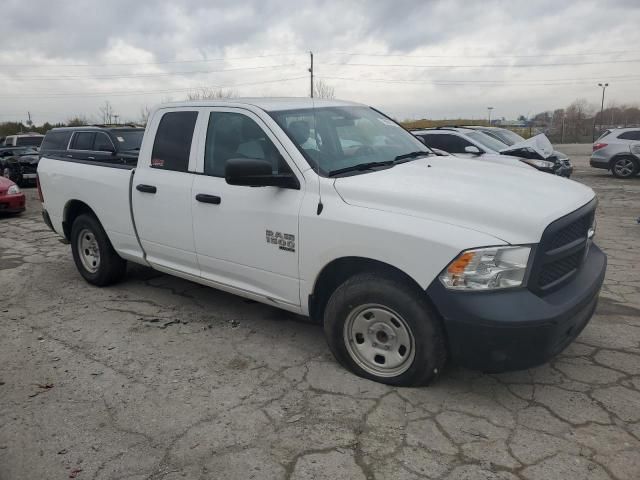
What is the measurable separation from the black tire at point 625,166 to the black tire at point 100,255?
49.8ft

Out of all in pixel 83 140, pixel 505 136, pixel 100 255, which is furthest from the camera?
pixel 505 136

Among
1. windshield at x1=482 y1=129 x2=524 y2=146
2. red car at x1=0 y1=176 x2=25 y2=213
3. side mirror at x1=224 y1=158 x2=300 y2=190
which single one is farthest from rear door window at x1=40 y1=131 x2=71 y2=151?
windshield at x1=482 y1=129 x2=524 y2=146

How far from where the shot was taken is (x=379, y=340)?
334cm

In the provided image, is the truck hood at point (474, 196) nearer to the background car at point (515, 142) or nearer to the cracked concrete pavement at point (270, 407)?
the cracked concrete pavement at point (270, 407)

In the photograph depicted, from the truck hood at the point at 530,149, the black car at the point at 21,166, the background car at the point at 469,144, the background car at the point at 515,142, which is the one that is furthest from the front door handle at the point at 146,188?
the black car at the point at 21,166

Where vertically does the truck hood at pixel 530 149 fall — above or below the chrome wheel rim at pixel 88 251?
above

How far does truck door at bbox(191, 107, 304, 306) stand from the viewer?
3.58 meters

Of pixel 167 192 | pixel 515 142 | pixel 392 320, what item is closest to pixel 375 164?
pixel 392 320

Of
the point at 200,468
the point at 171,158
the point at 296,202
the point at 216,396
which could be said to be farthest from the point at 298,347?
the point at 171,158

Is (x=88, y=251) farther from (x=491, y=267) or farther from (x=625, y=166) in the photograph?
(x=625, y=166)

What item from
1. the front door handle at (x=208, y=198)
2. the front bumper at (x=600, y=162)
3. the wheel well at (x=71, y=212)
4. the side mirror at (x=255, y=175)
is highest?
the side mirror at (x=255, y=175)

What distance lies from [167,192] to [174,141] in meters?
0.44

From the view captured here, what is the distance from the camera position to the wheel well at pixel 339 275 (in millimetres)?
3182

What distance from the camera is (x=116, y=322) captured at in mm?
4613
